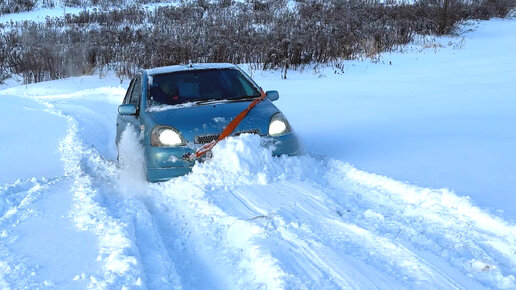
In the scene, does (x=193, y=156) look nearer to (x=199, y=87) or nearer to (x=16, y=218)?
(x=199, y=87)

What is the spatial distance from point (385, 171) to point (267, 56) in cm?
1021

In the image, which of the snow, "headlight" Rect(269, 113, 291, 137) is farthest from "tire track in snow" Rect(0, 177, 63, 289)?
the snow

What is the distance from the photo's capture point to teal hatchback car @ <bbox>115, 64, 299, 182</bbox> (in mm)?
5773

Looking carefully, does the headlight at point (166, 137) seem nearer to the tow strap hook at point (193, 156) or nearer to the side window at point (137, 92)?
the tow strap hook at point (193, 156)

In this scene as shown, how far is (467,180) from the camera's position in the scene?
5.74m

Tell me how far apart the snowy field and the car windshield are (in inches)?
29.9

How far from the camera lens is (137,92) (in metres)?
7.27

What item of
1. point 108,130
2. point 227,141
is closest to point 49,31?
point 108,130

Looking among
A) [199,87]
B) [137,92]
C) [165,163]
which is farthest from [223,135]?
[137,92]

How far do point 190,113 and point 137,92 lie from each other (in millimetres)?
1517

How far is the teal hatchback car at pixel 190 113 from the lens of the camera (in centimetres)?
577

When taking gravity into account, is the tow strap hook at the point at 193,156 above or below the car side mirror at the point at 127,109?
below

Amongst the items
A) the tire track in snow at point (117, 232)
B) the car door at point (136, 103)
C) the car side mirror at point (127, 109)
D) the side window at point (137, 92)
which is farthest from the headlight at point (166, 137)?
the side window at point (137, 92)

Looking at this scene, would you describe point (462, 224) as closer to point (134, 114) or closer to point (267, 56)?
point (134, 114)
